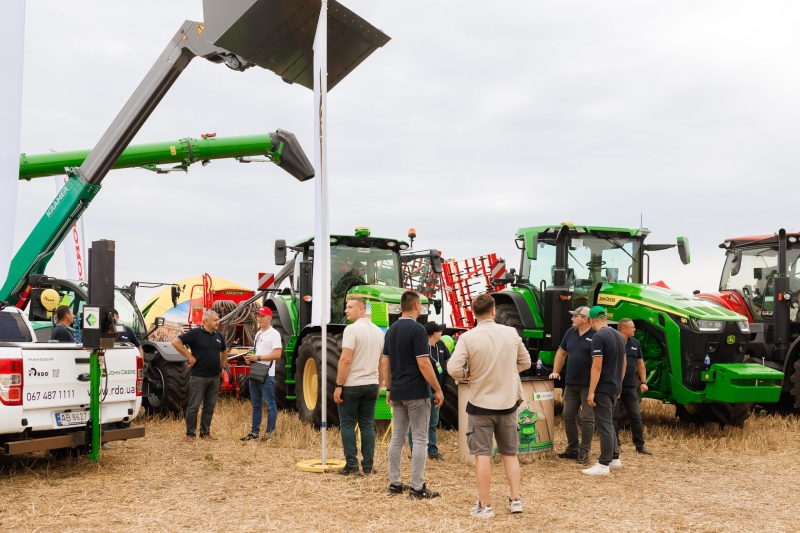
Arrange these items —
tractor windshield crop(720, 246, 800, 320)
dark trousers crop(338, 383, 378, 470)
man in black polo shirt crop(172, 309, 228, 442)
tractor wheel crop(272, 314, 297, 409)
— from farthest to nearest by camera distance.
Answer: tractor windshield crop(720, 246, 800, 320) → tractor wheel crop(272, 314, 297, 409) → man in black polo shirt crop(172, 309, 228, 442) → dark trousers crop(338, 383, 378, 470)

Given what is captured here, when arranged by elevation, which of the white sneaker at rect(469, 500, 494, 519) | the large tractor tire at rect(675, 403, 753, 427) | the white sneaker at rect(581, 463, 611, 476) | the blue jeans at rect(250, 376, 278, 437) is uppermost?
the blue jeans at rect(250, 376, 278, 437)

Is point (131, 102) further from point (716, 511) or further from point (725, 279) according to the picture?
point (725, 279)

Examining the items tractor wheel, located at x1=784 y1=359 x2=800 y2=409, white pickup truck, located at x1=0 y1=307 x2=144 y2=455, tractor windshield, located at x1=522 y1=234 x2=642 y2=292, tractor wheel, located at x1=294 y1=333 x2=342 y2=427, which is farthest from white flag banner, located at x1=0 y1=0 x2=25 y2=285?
tractor wheel, located at x1=784 y1=359 x2=800 y2=409

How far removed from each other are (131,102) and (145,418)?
4.15m

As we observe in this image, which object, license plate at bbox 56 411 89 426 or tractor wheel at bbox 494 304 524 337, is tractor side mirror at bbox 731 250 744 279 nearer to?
tractor wheel at bbox 494 304 524 337

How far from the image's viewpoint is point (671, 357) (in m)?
9.71

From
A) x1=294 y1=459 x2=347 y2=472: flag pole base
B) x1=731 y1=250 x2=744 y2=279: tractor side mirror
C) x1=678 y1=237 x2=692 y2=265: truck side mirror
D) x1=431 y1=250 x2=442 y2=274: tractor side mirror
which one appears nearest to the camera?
x1=294 y1=459 x2=347 y2=472: flag pole base

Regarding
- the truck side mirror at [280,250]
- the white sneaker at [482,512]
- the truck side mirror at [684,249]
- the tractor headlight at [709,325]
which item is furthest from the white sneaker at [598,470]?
the truck side mirror at [280,250]

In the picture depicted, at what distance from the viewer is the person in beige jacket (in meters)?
5.71

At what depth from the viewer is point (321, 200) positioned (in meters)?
7.64

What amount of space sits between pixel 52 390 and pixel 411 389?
307 centimetres

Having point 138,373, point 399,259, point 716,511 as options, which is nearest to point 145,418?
point 138,373

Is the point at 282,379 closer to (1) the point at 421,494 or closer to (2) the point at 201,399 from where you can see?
(2) the point at 201,399

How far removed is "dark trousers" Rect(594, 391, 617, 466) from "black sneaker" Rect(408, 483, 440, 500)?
2.07m
